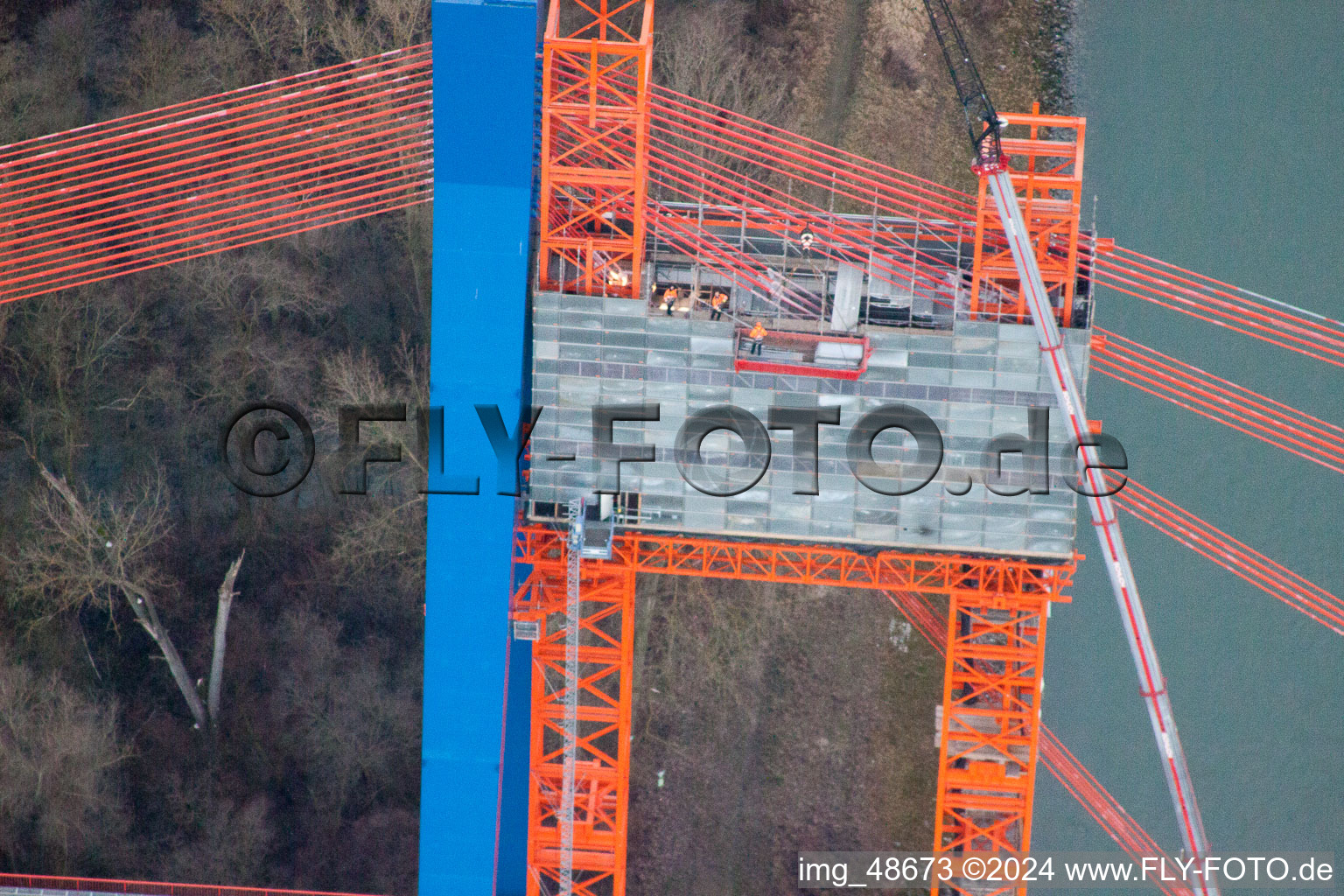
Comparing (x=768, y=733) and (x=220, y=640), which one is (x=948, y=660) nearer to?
(x=768, y=733)

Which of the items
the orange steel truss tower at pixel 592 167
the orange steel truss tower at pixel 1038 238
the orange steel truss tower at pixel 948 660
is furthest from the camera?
the orange steel truss tower at pixel 948 660

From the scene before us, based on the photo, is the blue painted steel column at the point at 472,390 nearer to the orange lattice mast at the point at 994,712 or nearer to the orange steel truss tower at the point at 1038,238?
the orange steel truss tower at the point at 1038,238

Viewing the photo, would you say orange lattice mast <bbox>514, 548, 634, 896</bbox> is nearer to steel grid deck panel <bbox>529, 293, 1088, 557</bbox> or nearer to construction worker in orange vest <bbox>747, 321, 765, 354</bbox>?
steel grid deck panel <bbox>529, 293, 1088, 557</bbox>

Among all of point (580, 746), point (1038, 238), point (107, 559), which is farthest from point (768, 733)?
point (107, 559)

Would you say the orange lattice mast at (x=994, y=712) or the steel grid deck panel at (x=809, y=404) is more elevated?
the steel grid deck panel at (x=809, y=404)

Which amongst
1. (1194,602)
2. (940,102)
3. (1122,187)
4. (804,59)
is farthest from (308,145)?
(1194,602)

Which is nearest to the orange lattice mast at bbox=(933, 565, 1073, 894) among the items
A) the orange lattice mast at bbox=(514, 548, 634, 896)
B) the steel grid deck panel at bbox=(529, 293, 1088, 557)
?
the steel grid deck panel at bbox=(529, 293, 1088, 557)

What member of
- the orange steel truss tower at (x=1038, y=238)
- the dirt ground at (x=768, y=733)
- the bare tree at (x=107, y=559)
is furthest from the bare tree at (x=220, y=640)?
the orange steel truss tower at (x=1038, y=238)
